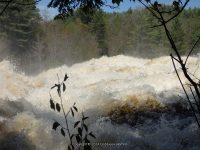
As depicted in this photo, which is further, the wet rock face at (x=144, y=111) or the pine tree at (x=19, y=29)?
the pine tree at (x=19, y=29)

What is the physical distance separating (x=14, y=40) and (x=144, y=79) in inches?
934

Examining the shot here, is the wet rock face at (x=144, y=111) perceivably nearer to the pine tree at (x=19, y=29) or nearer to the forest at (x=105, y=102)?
the forest at (x=105, y=102)

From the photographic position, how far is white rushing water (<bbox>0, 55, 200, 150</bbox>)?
7961 millimetres

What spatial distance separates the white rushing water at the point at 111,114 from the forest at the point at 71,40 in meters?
17.9

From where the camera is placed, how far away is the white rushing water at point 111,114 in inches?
313

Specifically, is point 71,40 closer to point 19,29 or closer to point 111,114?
point 19,29

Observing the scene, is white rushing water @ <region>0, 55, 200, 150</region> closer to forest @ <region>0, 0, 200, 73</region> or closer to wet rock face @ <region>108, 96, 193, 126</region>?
wet rock face @ <region>108, 96, 193, 126</region>

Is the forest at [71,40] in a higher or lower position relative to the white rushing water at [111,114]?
higher

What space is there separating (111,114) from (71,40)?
3675cm

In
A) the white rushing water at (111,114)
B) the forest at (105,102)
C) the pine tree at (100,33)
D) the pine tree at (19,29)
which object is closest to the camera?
the forest at (105,102)

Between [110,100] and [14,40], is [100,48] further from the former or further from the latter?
[110,100]

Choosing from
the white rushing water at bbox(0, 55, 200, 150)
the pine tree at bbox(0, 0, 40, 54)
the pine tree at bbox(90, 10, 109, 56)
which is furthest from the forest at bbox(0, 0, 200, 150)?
the pine tree at bbox(90, 10, 109, 56)

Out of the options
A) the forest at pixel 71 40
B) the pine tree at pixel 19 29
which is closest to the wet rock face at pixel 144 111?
the forest at pixel 71 40

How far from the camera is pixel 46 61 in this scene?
4006cm
